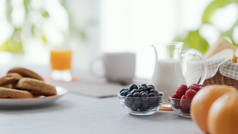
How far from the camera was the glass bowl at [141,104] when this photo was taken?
92cm

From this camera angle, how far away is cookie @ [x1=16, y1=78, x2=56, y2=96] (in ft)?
3.45

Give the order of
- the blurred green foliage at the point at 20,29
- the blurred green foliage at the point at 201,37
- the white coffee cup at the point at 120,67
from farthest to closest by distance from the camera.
Result: the blurred green foliage at the point at 20,29 < the blurred green foliage at the point at 201,37 < the white coffee cup at the point at 120,67

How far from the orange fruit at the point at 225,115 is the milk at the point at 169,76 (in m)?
0.45

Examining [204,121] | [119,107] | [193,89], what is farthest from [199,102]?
[119,107]

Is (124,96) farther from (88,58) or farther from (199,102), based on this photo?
(88,58)

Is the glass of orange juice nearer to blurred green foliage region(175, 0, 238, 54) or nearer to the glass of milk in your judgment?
the glass of milk

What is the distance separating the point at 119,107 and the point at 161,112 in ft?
0.45

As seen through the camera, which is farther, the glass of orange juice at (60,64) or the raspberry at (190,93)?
the glass of orange juice at (60,64)

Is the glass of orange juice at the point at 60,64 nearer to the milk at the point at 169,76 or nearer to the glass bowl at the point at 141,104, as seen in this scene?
the milk at the point at 169,76

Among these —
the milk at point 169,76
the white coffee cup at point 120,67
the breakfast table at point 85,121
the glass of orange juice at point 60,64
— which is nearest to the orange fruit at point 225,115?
the breakfast table at point 85,121

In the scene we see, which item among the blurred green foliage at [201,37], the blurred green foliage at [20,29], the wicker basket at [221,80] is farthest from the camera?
the blurred green foliage at [20,29]

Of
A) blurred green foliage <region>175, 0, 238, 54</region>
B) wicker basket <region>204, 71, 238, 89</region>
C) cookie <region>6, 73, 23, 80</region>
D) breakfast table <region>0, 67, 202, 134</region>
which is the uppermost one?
blurred green foliage <region>175, 0, 238, 54</region>

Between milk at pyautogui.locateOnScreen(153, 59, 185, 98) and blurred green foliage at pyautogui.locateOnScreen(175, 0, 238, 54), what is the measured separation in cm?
131

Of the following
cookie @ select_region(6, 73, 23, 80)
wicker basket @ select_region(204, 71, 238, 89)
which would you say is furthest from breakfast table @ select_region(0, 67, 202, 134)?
wicker basket @ select_region(204, 71, 238, 89)
